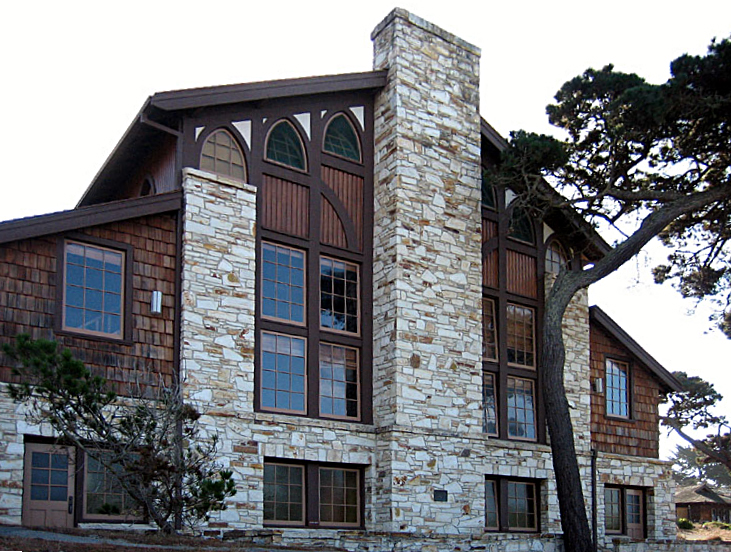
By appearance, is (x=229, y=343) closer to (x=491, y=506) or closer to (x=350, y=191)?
(x=350, y=191)

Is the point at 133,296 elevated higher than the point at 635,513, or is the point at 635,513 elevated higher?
the point at 133,296

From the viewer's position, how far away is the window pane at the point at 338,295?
1756 cm

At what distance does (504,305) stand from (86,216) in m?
9.32

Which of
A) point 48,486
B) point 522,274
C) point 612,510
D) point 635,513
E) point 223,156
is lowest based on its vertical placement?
point 635,513

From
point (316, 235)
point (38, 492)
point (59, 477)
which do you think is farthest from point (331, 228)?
point (38, 492)

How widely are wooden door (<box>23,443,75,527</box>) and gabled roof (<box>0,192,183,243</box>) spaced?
121 inches

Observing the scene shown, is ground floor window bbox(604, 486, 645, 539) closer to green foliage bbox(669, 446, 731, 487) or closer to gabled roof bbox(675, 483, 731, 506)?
gabled roof bbox(675, 483, 731, 506)

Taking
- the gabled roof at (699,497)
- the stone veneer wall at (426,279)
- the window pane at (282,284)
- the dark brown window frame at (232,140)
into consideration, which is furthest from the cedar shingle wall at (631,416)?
the gabled roof at (699,497)

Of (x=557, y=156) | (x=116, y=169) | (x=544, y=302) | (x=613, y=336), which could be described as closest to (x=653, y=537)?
(x=613, y=336)

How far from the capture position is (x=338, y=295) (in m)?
17.8

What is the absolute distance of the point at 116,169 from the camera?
1817cm

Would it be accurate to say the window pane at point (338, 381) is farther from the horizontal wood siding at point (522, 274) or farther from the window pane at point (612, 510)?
the window pane at point (612, 510)

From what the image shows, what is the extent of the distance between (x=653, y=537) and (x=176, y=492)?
13306mm

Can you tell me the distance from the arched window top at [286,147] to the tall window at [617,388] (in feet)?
31.2
